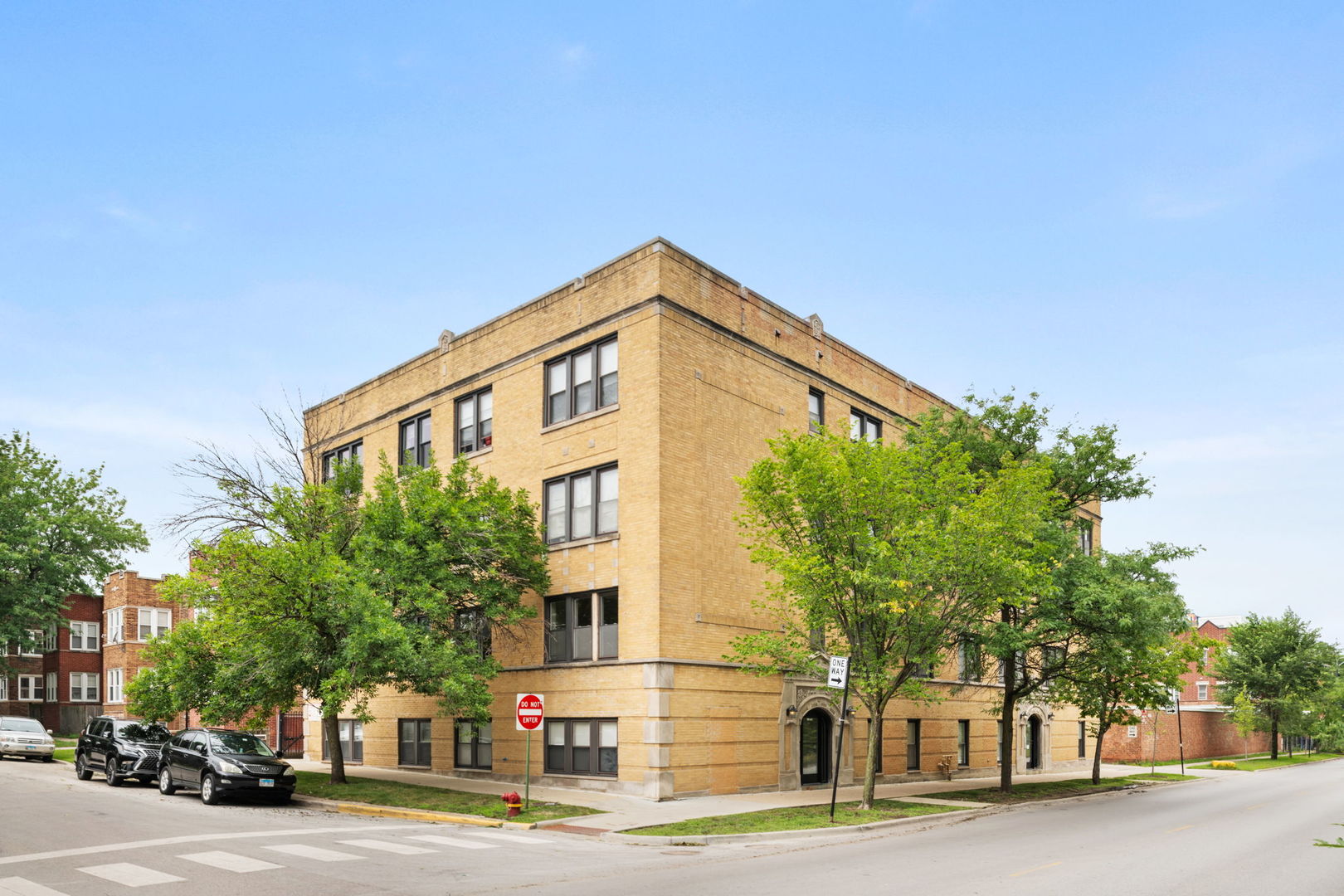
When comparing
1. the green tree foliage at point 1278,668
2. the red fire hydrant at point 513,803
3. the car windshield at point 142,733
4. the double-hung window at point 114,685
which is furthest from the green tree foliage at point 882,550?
the green tree foliage at point 1278,668

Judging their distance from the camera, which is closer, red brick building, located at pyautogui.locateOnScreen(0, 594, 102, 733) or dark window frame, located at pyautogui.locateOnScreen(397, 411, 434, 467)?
dark window frame, located at pyautogui.locateOnScreen(397, 411, 434, 467)

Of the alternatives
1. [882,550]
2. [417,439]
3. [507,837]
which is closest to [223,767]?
[507,837]

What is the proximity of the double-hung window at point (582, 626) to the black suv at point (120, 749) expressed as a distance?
10224 millimetres

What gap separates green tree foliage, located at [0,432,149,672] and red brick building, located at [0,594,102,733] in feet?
25.8

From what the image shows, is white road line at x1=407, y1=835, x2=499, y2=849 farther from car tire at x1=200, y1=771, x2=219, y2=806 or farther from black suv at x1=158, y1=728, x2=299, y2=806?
car tire at x1=200, y1=771, x2=219, y2=806

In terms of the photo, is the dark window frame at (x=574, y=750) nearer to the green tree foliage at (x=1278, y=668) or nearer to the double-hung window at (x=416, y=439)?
the double-hung window at (x=416, y=439)

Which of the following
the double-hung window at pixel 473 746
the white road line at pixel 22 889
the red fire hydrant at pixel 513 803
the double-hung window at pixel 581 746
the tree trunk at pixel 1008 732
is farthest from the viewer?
the tree trunk at pixel 1008 732

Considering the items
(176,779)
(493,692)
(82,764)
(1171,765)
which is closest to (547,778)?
(493,692)

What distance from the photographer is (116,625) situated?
5944cm

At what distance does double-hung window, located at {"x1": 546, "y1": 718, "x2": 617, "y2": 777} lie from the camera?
26.1 m

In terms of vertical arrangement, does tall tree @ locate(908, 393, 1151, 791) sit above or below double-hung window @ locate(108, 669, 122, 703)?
above

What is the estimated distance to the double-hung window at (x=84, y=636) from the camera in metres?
62.6

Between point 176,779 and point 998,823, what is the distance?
18.7 m

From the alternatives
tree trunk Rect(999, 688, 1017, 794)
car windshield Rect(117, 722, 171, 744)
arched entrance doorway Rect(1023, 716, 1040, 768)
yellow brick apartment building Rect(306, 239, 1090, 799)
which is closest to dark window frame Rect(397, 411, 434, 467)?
yellow brick apartment building Rect(306, 239, 1090, 799)
